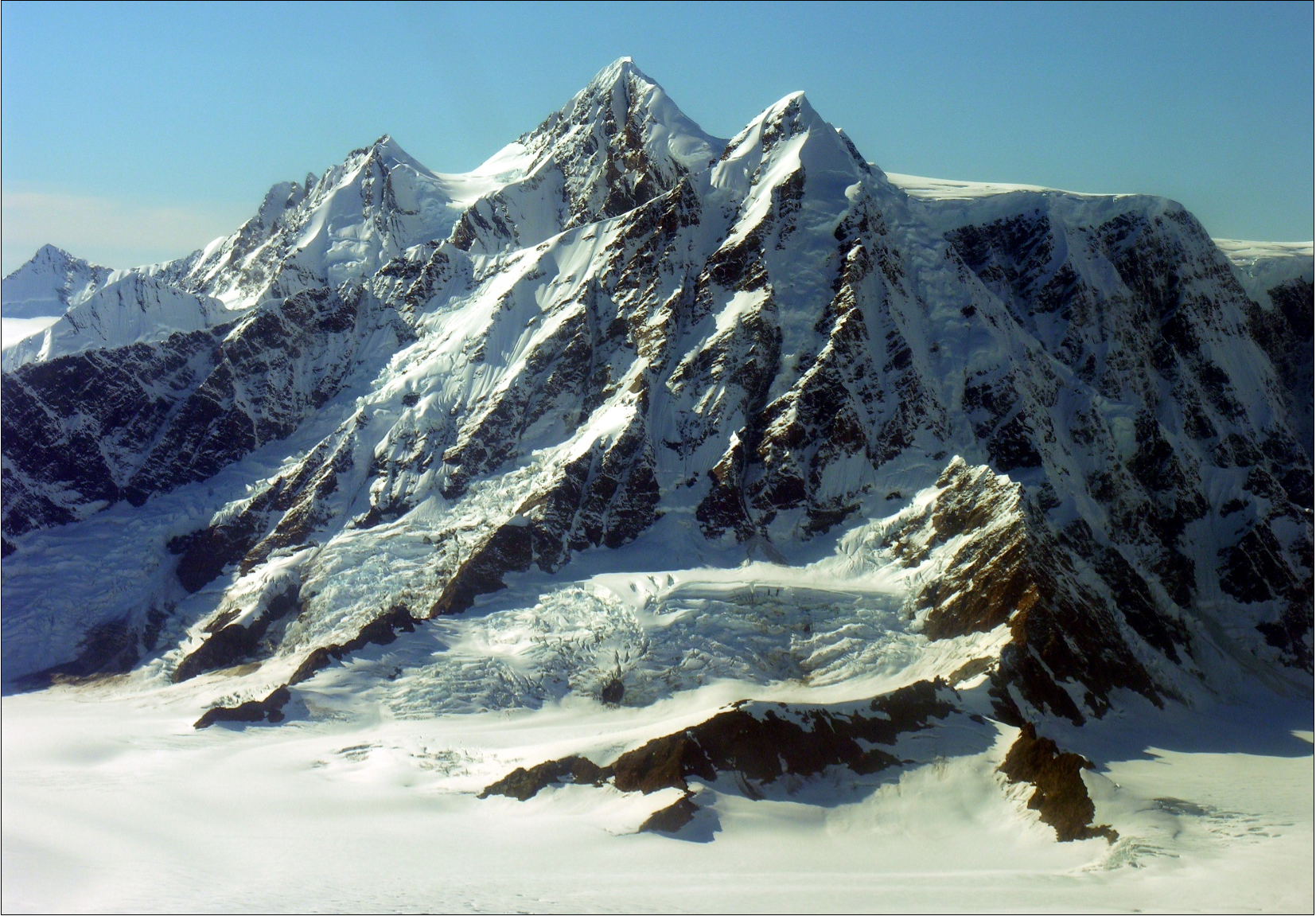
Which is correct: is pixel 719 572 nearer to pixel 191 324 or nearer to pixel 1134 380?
Answer: pixel 1134 380

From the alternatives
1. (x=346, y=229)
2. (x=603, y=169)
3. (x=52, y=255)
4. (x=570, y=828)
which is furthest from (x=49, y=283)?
(x=570, y=828)

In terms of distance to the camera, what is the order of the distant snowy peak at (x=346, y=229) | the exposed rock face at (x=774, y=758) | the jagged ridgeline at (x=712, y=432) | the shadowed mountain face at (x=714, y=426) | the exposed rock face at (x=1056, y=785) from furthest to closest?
the distant snowy peak at (x=346, y=229) → the shadowed mountain face at (x=714, y=426) → the jagged ridgeline at (x=712, y=432) → the exposed rock face at (x=774, y=758) → the exposed rock face at (x=1056, y=785)

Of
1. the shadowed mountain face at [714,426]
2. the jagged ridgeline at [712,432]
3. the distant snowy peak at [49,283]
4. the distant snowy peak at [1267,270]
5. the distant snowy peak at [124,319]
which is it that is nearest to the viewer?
the jagged ridgeline at [712,432]

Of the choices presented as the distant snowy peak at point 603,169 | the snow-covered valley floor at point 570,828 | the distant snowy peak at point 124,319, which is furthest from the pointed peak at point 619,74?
the snow-covered valley floor at point 570,828

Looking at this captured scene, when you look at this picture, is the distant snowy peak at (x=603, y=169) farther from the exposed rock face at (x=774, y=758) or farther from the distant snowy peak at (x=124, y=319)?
the exposed rock face at (x=774, y=758)

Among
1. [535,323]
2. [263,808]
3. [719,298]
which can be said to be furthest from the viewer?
[535,323]

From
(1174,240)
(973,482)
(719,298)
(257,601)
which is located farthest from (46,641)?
(1174,240)

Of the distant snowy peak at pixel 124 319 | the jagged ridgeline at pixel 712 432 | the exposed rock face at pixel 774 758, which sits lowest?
the exposed rock face at pixel 774 758

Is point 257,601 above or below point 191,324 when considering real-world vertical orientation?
below
